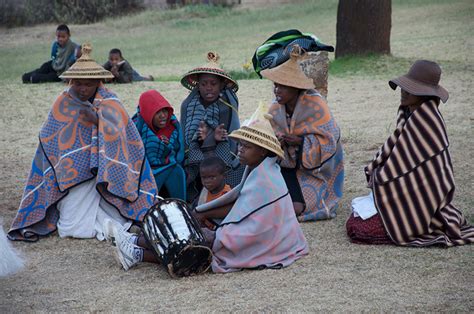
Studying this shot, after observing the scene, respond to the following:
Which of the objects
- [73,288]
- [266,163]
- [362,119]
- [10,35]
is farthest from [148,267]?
[10,35]

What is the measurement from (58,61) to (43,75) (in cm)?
39

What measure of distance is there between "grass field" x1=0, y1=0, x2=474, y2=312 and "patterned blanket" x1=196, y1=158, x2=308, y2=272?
0.12 meters

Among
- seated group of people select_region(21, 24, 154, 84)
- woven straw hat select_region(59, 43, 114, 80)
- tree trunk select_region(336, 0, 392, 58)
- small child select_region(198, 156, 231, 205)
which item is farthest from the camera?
seated group of people select_region(21, 24, 154, 84)

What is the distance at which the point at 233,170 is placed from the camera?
24.2 ft

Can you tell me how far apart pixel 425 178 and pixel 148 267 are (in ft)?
6.94

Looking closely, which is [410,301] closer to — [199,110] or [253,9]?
[199,110]

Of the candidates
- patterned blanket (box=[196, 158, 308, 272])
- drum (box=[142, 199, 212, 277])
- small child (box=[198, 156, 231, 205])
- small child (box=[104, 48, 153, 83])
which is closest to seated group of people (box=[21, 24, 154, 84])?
small child (box=[104, 48, 153, 83])

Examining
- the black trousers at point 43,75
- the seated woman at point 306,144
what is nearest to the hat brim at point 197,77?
the seated woman at point 306,144

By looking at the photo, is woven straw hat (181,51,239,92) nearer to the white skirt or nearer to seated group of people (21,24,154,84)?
the white skirt

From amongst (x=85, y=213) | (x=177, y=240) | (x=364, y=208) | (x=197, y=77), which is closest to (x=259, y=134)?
(x=177, y=240)

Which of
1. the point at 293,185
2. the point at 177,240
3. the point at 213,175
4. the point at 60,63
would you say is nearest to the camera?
the point at 177,240

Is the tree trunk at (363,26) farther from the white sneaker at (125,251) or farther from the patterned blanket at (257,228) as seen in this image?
the white sneaker at (125,251)

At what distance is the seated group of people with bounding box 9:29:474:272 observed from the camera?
5.71m

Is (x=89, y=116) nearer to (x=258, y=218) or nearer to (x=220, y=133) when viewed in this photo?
(x=220, y=133)
